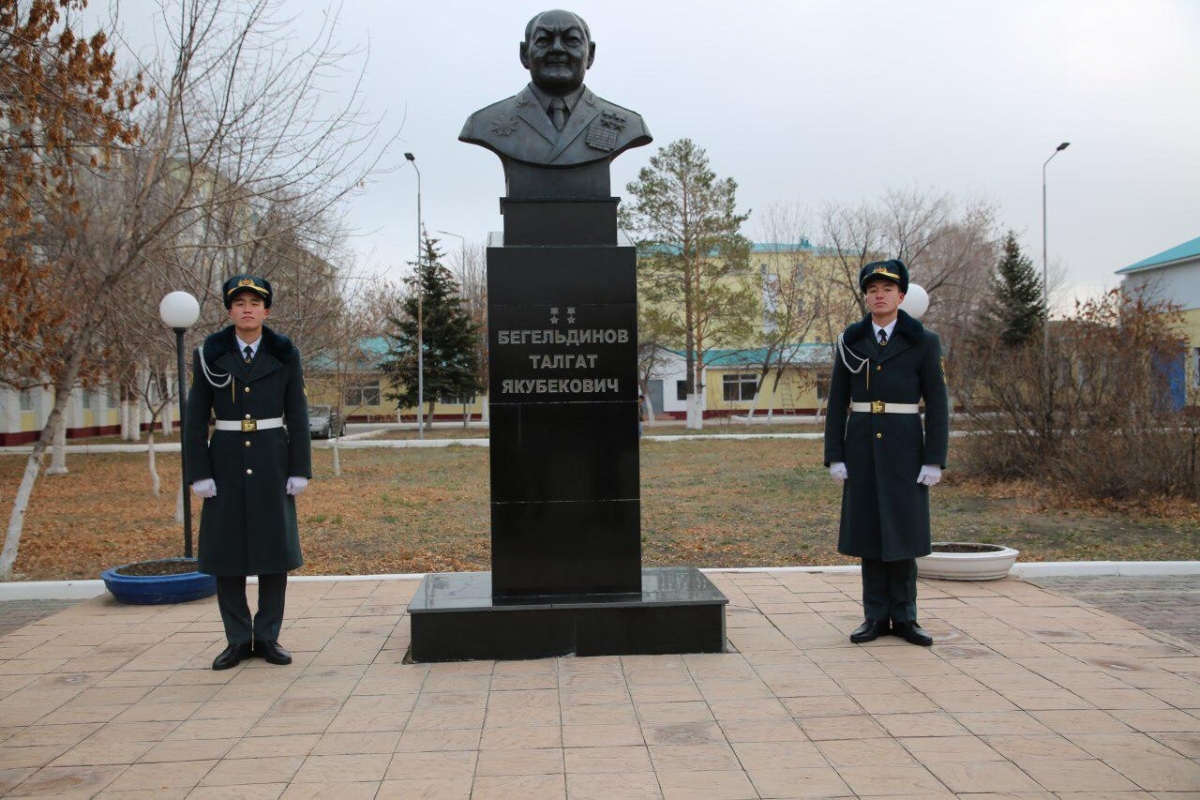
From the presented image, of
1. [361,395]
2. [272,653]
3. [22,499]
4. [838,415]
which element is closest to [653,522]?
[838,415]

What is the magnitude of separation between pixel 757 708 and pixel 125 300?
9860 millimetres

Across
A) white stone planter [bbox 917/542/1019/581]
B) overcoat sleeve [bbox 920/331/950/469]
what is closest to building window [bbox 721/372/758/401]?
white stone planter [bbox 917/542/1019/581]

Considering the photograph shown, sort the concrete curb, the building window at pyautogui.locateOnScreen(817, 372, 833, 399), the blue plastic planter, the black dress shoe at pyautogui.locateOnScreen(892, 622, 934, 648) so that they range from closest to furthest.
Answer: the black dress shoe at pyautogui.locateOnScreen(892, 622, 934, 648)
the blue plastic planter
the concrete curb
the building window at pyautogui.locateOnScreen(817, 372, 833, 399)

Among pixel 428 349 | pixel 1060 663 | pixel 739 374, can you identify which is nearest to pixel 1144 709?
pixel 1060 663

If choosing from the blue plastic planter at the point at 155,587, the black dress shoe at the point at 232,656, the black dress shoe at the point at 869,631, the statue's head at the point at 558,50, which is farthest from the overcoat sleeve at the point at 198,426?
the black dress shoe at the point at 869,631

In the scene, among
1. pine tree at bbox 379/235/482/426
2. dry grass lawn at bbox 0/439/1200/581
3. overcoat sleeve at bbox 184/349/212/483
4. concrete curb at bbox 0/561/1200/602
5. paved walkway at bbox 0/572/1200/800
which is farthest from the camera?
pine tree at bbox 379/235/482/426

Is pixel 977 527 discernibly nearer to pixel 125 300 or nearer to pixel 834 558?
pixel 834 558

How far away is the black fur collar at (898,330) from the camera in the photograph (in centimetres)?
505

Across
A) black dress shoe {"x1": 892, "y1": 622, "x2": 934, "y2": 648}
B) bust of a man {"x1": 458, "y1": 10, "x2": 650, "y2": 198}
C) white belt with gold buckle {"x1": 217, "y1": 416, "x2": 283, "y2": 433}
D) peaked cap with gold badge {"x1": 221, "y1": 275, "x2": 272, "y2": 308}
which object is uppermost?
bust of a man {"x1": 458, "y1": 10, "x2": 650, "y2": 198}

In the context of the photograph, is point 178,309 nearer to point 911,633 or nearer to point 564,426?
point 564,426

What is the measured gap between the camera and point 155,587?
629 cm

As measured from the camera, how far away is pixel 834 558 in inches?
324

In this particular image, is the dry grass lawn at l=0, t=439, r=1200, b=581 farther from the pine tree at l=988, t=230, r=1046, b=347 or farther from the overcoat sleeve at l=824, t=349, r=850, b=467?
the pine tree at l=988, t=230, r=1046, b=347

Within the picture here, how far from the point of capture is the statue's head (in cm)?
516
